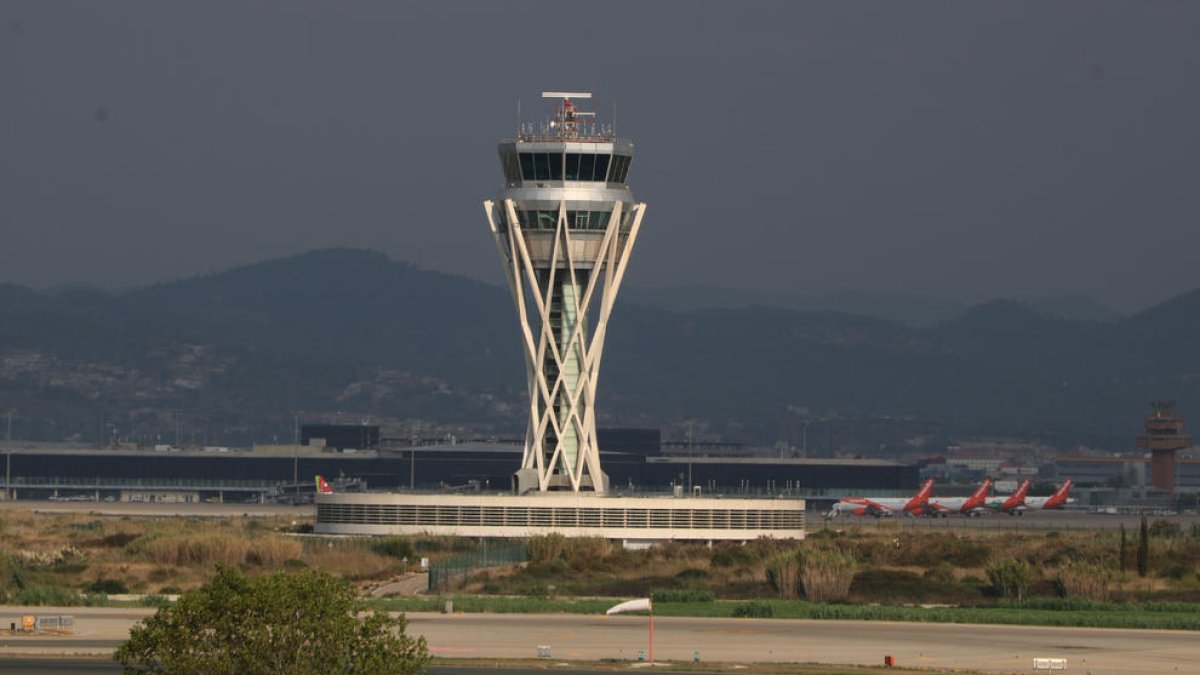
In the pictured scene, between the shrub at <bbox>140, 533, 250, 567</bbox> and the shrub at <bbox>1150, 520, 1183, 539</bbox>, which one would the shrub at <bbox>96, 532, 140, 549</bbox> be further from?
the shrub at <bbox>1150, 520, 1183, 539</bbox>

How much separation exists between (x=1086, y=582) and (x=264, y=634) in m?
52.4

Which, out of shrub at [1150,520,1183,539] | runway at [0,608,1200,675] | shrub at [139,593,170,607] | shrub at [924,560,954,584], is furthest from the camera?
shrub at [1150,520,1183,539]

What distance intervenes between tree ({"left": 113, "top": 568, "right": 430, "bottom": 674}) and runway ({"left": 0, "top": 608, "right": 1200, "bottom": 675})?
67.7 feet

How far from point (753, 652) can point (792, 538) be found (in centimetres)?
5317

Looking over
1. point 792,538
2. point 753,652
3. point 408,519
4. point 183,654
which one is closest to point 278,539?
point 408,519

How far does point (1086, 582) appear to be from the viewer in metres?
88.6

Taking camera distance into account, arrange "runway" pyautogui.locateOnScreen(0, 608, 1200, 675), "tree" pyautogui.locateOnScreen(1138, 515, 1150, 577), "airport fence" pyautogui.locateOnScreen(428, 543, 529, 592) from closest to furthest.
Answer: "runway" pyautogui.locateOnScreen(0, 608, 1200, 675) < "airport fence" pyautogui.locateOnScreen(428, 543, 529, 592) < "tree" pyautogui.locateOnScreen(1138, 515, 1150, 577)

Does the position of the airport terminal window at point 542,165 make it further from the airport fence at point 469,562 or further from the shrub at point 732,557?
the shrub at point 732,557

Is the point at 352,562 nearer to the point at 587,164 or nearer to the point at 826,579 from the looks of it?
the point at 826,579

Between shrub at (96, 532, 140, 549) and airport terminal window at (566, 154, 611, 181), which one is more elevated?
airport terminal window at (566, 154, 611, 181)

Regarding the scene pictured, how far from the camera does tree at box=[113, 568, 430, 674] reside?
42.2 metres

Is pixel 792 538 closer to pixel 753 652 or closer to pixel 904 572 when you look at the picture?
pixel 904 572

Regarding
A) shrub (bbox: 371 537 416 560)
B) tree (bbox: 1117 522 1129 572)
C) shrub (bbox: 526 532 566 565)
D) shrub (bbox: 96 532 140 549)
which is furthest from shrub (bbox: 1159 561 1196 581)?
shrub (bbox: 96 532 140 549)

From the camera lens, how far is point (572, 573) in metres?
99.4
